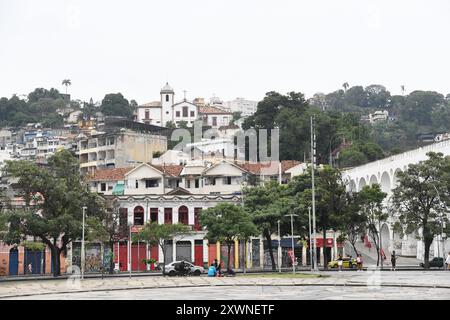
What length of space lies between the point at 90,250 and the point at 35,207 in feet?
41.3

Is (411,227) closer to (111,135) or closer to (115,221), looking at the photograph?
(115,221)

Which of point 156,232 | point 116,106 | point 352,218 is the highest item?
point 116,106

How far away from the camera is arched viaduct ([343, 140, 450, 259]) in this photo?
216ft

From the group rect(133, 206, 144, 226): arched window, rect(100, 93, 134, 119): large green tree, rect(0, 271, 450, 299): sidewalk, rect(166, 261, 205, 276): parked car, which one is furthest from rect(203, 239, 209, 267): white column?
rect(100, 93, 134, 119): large green tree

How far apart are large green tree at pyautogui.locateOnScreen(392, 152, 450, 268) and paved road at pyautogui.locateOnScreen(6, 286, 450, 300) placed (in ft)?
68.9

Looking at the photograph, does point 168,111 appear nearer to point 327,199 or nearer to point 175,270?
point 327,199

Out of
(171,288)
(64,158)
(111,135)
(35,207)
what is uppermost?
(111,135)

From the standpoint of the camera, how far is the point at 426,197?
5578 centimetres

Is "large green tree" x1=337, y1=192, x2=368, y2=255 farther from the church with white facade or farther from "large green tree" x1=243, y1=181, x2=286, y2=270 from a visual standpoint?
the church with white facade

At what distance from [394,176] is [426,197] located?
61.7ft

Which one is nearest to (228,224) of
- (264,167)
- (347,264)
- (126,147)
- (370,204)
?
(347,264)
